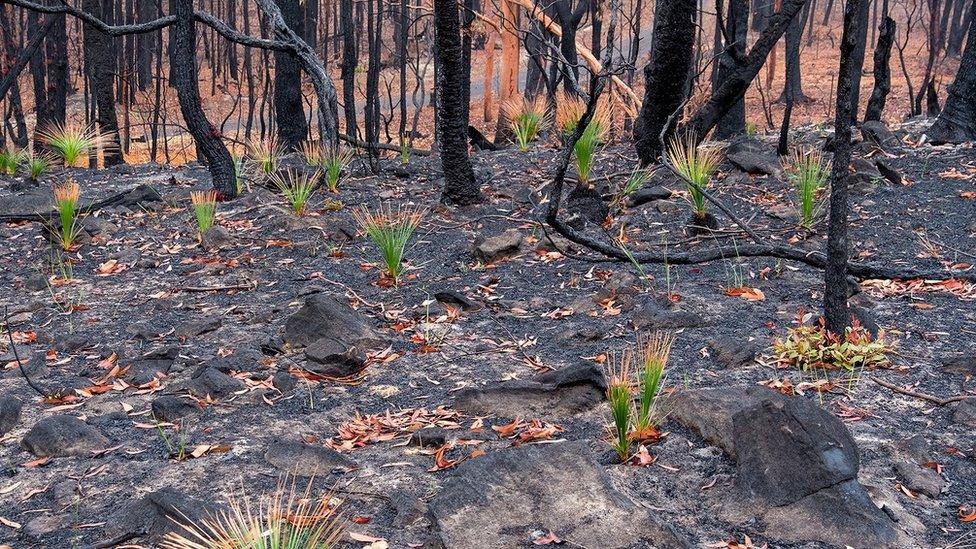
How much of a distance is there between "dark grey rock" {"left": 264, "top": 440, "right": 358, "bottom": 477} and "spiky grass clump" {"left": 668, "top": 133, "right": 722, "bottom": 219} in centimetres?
266

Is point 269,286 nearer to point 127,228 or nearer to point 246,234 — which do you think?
point 246,234

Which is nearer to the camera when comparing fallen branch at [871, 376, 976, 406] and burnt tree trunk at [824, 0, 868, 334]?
fallen branch at [871, 376, 976, 406]

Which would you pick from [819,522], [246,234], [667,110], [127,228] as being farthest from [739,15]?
[819,522]


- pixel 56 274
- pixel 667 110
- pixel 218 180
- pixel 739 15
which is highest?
pixel 739 15

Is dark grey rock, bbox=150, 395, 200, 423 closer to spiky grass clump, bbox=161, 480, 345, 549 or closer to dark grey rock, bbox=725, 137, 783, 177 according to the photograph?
spiky grass clump, bbox=161, 480, 345, 549

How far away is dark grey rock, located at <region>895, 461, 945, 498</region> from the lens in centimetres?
227

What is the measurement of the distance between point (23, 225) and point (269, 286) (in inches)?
113

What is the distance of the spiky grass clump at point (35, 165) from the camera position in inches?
311

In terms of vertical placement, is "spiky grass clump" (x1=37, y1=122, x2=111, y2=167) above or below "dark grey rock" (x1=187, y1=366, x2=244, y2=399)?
above

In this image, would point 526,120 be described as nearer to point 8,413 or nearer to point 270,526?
point 8,413

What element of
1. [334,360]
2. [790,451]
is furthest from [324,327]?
[790,451]

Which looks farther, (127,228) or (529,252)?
(127,228)

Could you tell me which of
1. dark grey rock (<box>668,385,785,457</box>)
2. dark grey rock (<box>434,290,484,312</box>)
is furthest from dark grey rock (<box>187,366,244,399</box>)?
dark grey rock (<box>668,385,785,457</box>)

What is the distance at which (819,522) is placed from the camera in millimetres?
2109
